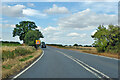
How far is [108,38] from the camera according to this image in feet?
91.0

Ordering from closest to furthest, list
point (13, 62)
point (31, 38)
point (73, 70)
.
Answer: point (73, 70) < point (13, 62) < point (31, 38)

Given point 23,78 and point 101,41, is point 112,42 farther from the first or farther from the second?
point 23,78

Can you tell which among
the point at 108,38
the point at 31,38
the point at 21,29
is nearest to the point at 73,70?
the point at 108,38

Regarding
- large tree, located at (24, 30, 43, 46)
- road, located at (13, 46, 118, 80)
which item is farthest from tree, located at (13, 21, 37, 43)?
road, located at (13, 46, 118, 80)

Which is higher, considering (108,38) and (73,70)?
(108,38)

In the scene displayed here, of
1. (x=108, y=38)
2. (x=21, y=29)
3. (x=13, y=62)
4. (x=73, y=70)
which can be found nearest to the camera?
(x=73, y=70)

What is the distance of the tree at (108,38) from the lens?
26822 millimetres

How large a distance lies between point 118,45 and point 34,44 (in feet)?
68.0

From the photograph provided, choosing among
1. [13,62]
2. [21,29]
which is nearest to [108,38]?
[13,62]

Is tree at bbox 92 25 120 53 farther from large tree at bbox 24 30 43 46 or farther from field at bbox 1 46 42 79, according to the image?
large tree at bbox 24 30 43 46

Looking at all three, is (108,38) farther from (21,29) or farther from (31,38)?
(21,29)

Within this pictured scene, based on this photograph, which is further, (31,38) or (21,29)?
(21,29)

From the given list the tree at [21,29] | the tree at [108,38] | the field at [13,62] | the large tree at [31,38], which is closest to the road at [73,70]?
the field at [13,62]

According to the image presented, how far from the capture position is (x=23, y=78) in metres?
7.23
